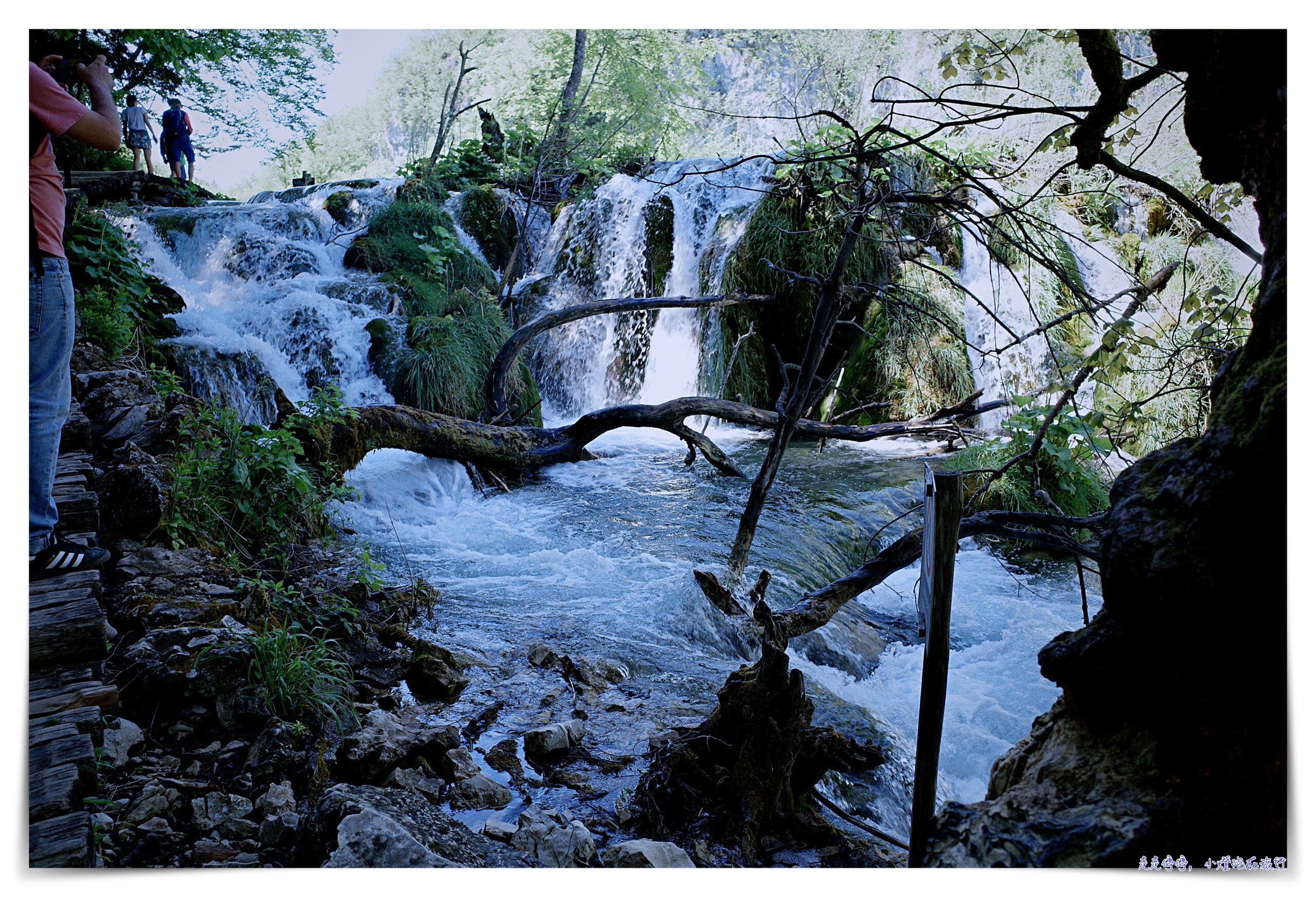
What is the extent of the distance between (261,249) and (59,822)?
255 inches

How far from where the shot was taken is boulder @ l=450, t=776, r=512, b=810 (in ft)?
5.69

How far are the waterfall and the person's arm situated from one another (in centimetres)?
524

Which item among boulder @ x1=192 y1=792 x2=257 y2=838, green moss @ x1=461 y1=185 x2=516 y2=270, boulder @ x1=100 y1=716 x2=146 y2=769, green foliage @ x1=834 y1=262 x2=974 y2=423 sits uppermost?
green moss @ x1=461 y1=185 x2=516 y2=270

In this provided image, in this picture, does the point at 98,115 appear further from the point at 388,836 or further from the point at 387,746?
the point at 388,836

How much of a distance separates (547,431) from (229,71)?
2507 millimetres

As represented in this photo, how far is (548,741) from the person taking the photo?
77.2 inches

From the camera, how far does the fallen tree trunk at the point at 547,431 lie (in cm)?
415

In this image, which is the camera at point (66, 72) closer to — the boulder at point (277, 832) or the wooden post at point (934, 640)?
the boulder at point (277, 832)

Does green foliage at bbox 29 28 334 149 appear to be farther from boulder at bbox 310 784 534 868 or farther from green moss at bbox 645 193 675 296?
green moss at bbox 645 193 675 296

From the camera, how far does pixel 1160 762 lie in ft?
3.93

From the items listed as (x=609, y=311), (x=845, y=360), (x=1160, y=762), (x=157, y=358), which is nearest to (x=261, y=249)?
(x=157, y=358)

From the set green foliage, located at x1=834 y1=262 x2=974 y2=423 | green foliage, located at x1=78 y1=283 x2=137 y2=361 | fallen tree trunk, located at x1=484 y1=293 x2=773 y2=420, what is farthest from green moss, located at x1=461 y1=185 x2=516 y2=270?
green foliage, located at x1=78 y1=283 x2=137 y2=361

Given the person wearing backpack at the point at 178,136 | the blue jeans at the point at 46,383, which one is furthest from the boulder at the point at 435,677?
the person wearing backpack at the point at 178,136

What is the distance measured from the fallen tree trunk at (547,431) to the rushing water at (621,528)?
0.65 ft
